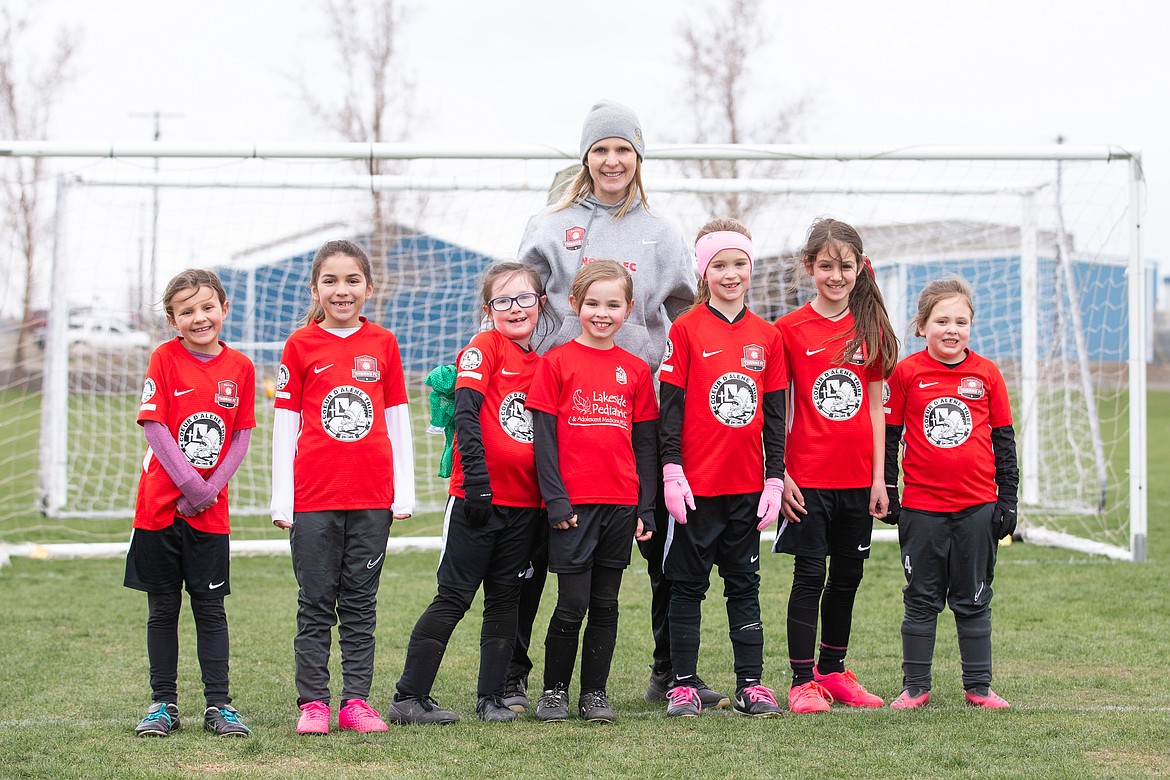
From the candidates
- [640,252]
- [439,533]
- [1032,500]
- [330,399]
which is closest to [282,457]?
[330,399]

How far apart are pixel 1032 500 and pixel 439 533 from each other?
503cm

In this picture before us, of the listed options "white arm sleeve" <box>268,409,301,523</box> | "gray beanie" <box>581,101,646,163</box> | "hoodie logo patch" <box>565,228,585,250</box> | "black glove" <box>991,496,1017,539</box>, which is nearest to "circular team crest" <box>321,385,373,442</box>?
"white arm sleeve" <box>268,409,301,523</box>

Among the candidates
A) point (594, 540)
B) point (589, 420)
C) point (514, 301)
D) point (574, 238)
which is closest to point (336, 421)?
point (514, 301)

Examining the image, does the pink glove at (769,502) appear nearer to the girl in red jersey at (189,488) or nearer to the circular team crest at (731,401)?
the circular team crest at (731,401)

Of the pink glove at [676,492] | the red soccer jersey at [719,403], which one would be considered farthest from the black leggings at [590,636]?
the red soccer jersey at [719,403]

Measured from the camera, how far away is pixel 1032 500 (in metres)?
9.94

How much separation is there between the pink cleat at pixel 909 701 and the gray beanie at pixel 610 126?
6.96 ft

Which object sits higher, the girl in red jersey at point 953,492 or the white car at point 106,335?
the white car at point 106,335

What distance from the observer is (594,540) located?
3.77 metres

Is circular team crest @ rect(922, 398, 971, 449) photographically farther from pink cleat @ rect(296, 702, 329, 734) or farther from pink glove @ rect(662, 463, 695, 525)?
pink cleat @ rect(296, 702, 329, 734)

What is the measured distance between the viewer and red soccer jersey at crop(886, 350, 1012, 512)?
403 cm

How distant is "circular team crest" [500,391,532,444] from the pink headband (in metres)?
0.81

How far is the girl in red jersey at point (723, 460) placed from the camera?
3877 millimetres

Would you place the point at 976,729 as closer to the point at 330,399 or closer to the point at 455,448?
the point at 455,448
